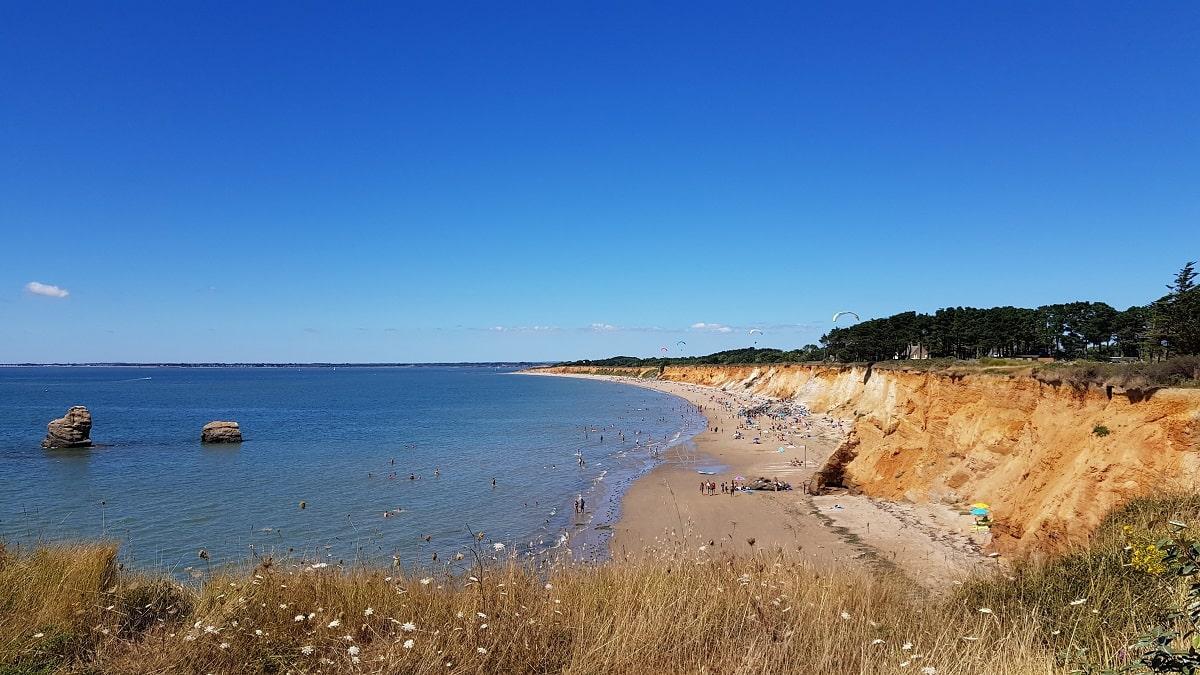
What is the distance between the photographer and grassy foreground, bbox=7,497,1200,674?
17.0 feet

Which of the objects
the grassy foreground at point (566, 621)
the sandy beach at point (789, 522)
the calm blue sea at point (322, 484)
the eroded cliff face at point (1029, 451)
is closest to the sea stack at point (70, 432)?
the calm blue sea at point (322, 484)

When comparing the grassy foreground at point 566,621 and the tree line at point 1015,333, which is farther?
the tree line at point 1015,333

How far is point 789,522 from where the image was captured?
25.2 metres

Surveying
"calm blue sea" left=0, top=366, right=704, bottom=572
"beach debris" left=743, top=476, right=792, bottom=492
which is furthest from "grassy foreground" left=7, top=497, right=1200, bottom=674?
"beach debris" left=743, top=476, right=792, bottom=492

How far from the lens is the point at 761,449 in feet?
160

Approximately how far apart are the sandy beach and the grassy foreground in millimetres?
1809

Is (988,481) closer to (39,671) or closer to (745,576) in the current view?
(745,576)

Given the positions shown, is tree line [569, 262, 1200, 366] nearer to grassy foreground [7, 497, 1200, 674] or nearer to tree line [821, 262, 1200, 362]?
tree line [821, 262, 1200, 362]

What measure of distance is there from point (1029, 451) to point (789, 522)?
29.0 ft

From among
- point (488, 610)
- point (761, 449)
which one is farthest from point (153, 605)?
point (761, 449)

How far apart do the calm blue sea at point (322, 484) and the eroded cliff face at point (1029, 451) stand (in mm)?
12777

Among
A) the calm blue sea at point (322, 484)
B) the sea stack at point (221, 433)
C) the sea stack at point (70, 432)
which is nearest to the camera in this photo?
the calm blue sea at point (322, 484)

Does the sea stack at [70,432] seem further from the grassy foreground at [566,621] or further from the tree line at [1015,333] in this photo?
the tree line at [1015,333]

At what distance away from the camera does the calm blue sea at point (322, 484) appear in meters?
22.1
